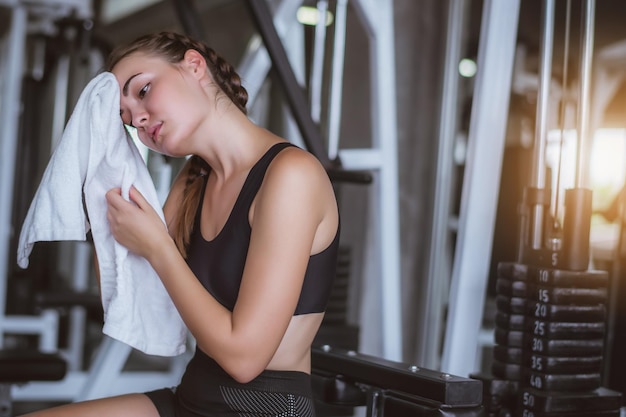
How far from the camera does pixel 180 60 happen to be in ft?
4.37

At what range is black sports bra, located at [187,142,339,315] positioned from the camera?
4.18 ft

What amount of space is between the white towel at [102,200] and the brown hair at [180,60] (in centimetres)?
9

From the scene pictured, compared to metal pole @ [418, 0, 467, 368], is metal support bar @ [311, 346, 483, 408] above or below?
below

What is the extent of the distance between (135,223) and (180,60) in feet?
0.99

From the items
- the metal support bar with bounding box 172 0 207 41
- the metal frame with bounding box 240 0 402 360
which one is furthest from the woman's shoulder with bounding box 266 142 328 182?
the metal support bar with bounding box 172 0 207 41

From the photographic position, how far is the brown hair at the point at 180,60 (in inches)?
52.6

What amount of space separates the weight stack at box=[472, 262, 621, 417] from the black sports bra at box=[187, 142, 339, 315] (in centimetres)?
62

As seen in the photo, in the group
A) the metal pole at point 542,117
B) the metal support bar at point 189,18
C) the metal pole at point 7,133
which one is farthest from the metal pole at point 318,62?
the metal pole at point 7,133

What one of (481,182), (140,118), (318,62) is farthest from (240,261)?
(318,62)

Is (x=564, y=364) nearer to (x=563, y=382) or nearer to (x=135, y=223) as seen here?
(x=563, y=382)

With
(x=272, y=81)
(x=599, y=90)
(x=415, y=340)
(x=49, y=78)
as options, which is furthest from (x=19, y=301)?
(x=599, y=90)

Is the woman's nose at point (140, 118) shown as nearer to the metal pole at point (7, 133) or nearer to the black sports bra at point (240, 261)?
the black sports bra at point (240, 261)

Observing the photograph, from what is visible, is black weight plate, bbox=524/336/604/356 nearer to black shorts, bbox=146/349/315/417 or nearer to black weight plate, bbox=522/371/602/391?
black weight plate, bbox=522/371/602/391

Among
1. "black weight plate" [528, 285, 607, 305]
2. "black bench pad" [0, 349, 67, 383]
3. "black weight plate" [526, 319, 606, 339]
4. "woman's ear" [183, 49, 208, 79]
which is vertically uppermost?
"woman's ear" [183, 49, 208, 79]
